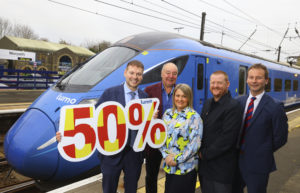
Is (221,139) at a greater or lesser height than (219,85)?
lesser

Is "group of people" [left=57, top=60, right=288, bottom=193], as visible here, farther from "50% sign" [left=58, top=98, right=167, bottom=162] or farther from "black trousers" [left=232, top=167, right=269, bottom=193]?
"50% sign" [left=58, top=98, right=167, bottom=162]

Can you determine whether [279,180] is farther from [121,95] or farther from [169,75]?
[121,95]

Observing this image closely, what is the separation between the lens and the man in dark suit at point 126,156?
7.36ft

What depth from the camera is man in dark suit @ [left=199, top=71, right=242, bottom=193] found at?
2.07 metres

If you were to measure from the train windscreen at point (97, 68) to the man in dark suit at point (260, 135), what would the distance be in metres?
2.73

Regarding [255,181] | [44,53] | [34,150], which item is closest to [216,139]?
[255,181]

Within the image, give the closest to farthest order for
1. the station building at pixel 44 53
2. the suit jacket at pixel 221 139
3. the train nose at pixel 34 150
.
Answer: the suit jacket at pixel 221 139 < the train nose at pixel 34 150 < the station building at pixel 44 53

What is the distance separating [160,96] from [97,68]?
2.31 metres

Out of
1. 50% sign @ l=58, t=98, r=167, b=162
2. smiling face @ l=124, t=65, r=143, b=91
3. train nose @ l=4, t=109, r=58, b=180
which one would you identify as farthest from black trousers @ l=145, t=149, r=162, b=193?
train nose @ l=4, t=109, r=58, b=180

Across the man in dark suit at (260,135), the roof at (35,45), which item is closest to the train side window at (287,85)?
the man in dark suit at (260,135)

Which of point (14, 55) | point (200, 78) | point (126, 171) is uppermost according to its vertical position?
point (14, 55)

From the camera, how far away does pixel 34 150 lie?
323cm

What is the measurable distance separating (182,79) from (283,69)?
30.4ft

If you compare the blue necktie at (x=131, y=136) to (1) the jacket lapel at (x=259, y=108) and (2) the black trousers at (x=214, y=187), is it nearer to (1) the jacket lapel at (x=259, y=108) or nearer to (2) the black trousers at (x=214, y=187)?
(2) the black trousers at (x=214, y=187)
